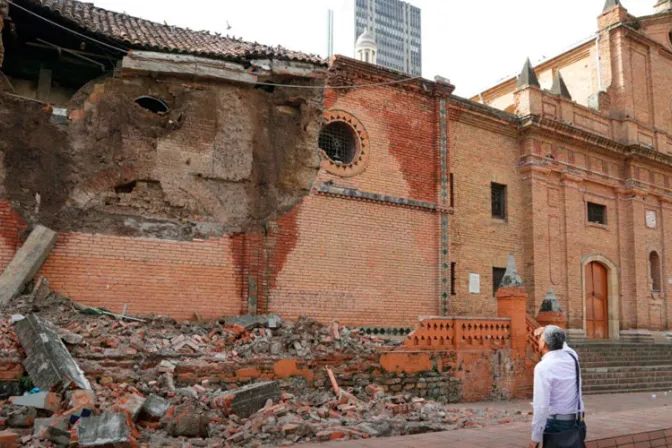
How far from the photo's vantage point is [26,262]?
11164 mm

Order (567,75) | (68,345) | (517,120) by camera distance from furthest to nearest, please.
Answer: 1. (567,75)
2. (517,120)
3. (68,345)

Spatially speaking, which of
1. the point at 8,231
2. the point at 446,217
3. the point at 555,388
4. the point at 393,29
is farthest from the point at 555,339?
the point at 393,29

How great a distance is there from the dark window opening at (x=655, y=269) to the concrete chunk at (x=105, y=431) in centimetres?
2050

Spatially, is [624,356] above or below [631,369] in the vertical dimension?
above

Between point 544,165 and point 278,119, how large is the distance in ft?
29.8

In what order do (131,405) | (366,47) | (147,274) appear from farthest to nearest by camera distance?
(366,47)
(147,274)
(131,405)

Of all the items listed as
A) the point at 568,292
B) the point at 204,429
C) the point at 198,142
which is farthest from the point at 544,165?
the point at 204,429

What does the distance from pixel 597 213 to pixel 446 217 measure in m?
7.40

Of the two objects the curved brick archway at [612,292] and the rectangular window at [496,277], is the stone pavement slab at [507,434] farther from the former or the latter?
the curved brick archway at [612,292]

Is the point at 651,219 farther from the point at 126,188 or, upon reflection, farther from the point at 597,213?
the point at 126,188

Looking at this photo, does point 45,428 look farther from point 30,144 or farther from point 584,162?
point 584,162

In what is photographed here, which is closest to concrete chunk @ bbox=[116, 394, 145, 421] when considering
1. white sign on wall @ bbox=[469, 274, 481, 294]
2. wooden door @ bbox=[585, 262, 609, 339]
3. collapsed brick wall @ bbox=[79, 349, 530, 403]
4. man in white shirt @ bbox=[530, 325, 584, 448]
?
collapsed brick wall @ bbox=[79, 349, 530, 403]

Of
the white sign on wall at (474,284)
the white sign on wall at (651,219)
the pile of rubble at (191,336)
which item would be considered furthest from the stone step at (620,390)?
the white sign on wall at (651,219)

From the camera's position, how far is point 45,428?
674 cm
